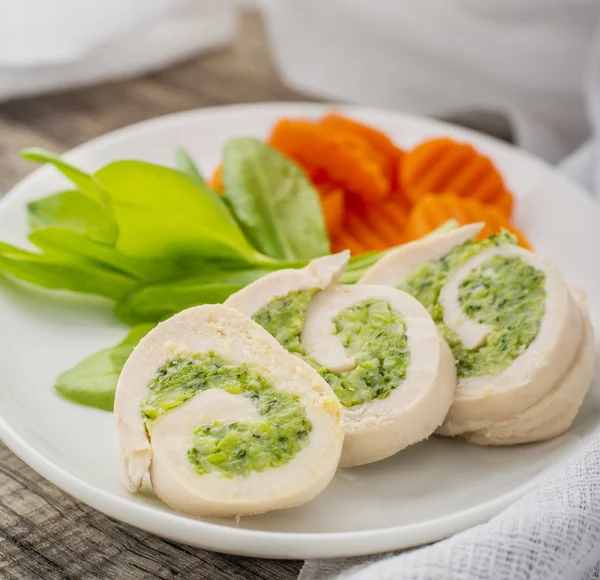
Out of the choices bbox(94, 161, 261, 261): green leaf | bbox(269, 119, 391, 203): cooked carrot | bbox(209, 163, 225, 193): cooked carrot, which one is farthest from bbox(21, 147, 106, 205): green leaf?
bbox(269, 119, 391, 203): cooked carrot

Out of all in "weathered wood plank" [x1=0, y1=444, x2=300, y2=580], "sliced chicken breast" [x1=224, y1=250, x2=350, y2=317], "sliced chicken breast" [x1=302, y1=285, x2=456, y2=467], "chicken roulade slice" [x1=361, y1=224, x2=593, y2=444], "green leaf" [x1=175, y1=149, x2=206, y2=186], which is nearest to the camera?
"weathered wood plank" [x1=0, y1=444, x2=300, y2=580]

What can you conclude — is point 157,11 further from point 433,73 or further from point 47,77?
point 433,73

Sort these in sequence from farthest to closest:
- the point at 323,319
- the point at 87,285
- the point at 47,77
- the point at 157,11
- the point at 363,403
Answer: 1. the point at 157,11
2. the point at 47,77
3. the point at 87,285
4. the point at 323,319
5. the point at 363,403

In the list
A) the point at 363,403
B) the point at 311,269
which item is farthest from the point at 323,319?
the point at 363,403

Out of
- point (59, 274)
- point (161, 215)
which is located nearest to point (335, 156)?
point (161, 215)

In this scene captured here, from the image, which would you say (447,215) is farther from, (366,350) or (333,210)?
(366,350)

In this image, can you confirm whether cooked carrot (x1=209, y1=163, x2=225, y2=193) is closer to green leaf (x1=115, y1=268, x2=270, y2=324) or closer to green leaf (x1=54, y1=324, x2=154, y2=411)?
green leaf (x1=115, y1=268, x2=270, y2=324)
